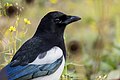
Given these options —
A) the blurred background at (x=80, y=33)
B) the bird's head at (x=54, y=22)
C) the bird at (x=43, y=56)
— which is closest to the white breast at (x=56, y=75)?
the bird at (x=43, y=56)

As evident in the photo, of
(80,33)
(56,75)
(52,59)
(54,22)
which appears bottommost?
(80,33)

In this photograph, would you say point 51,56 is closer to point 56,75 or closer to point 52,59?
point 52,59

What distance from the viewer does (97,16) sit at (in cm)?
1072

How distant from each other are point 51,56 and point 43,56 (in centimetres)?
10

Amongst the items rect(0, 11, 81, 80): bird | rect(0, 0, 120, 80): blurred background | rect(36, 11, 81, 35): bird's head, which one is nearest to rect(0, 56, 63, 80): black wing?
rect(0, 11, 81, 80): bird

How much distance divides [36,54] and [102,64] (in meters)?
2.21

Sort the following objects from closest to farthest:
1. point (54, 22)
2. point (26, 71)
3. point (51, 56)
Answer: point (26, 71), point (51, 56), point (54, 22)

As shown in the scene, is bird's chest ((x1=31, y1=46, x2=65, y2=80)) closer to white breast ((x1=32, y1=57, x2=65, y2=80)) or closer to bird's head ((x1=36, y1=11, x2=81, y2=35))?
white breast ((x1=32, y1=57, x2=65, y2=80))

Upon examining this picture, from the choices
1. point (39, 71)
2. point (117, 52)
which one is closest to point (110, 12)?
point (117, 52)

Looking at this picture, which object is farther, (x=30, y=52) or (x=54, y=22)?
(x=54, y=22)

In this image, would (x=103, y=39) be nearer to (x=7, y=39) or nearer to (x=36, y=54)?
(x=7, y=39)

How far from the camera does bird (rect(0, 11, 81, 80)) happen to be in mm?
6777

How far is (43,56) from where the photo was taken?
6.81 meters

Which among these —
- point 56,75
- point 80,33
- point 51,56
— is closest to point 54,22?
point 51,56
